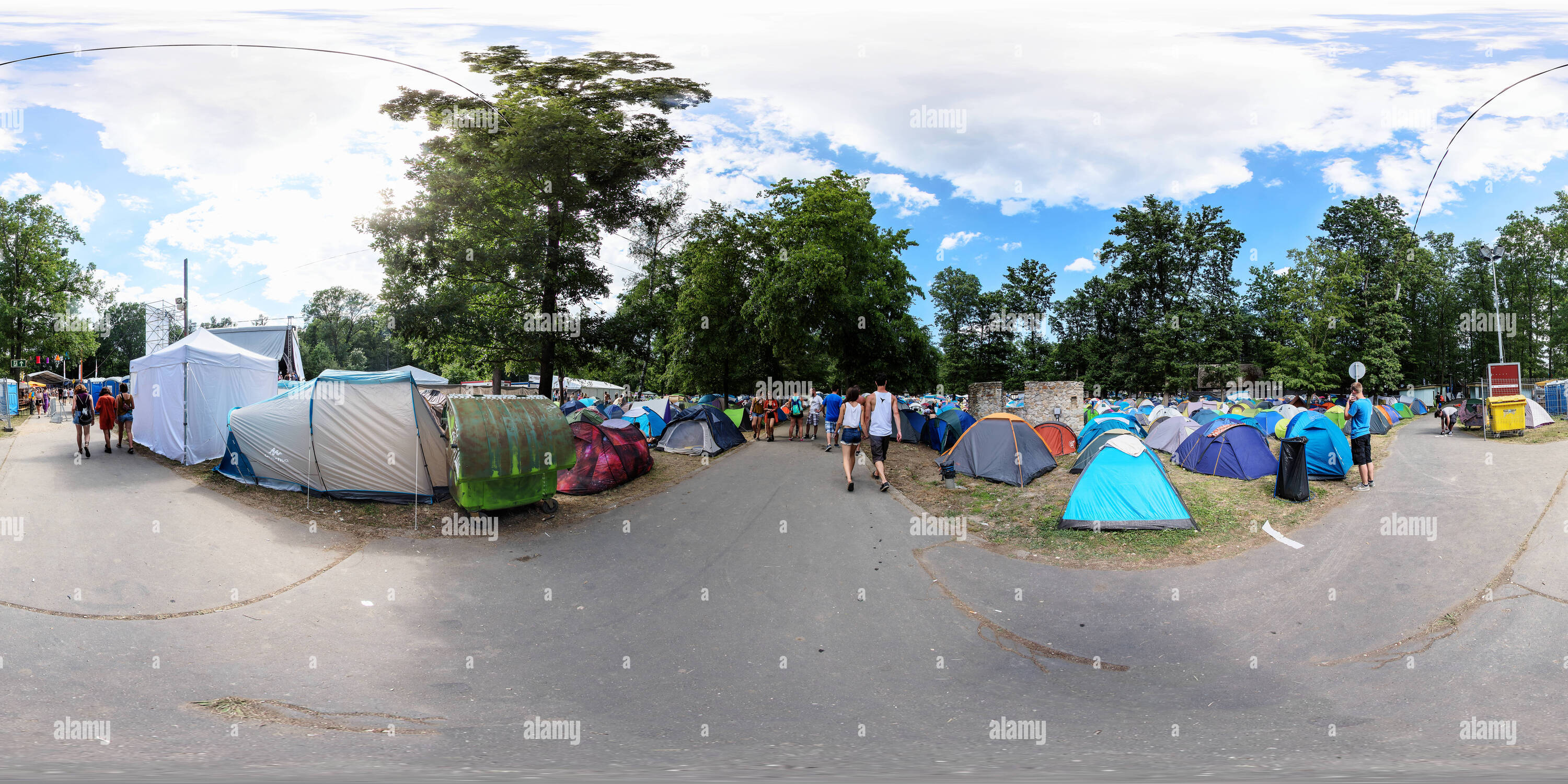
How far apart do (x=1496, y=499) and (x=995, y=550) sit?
8412 millimetres

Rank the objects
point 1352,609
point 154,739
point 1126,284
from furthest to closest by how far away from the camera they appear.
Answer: point 1126,284 → point 1352,609 → point 154,739

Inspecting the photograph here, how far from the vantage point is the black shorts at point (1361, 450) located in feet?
37.7

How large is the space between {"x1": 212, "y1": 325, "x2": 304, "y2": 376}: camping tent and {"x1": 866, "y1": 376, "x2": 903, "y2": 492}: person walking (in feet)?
58.6

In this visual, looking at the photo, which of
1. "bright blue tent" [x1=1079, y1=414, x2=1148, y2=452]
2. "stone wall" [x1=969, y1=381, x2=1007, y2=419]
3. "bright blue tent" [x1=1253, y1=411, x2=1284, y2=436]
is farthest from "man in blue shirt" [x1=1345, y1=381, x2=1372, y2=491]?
"stone wall" [x1=969, y1=381, x2=1007, y2=419]

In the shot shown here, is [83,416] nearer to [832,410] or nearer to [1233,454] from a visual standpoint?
[832,410]

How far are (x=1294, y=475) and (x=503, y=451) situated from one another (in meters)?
13.0

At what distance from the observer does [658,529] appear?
34.6 ft

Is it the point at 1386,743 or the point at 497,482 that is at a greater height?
the point at 497,482

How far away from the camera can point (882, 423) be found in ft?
39.8

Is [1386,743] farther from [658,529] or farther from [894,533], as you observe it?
[658,529]

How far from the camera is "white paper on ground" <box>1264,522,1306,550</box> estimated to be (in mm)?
8862

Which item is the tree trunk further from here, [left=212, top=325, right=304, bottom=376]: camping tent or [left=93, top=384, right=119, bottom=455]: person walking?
[left=93, top=384, right=119, bottom=455]: person walking

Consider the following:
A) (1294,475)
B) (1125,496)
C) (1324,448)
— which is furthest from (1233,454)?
(1125,496)

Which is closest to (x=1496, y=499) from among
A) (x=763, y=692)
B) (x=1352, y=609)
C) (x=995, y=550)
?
(x=1352, y=609)
